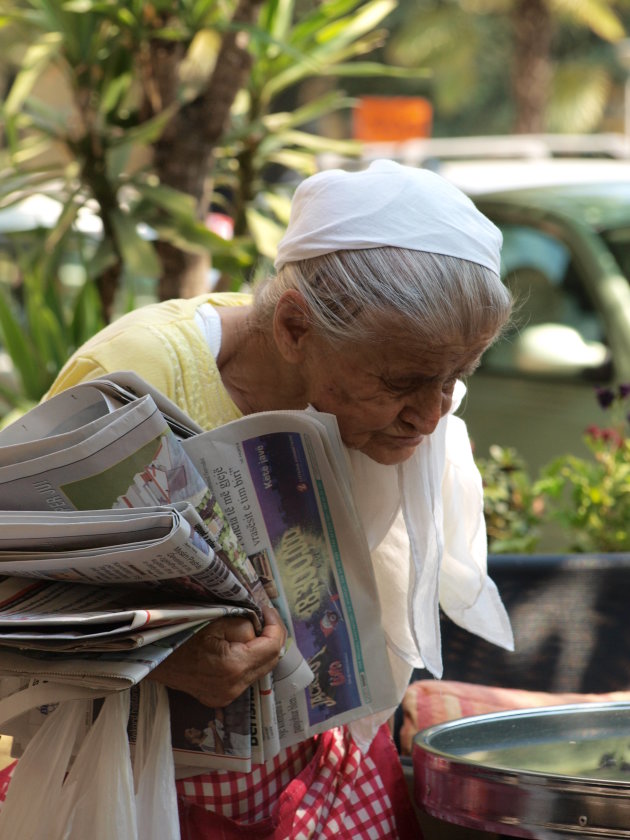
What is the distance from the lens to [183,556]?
132 cm

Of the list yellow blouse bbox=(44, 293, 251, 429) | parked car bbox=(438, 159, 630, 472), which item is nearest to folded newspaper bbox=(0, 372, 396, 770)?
yellow blouse bbox=(44, 293, 251, 429)

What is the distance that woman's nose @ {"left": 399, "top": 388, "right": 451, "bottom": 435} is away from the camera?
5.48 ft

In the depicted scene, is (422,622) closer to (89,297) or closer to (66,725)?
(66,725)

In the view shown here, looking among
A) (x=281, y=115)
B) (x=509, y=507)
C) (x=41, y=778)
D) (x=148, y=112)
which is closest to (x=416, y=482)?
(x=41, y=778)

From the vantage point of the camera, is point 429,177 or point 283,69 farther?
point 283,69

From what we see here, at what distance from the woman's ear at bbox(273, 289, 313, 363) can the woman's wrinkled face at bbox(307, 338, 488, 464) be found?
29mm

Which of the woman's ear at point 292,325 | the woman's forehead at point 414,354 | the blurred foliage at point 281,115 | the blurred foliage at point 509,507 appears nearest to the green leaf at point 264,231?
the blurred foliage at point 281,115

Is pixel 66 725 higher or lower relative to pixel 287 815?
higher

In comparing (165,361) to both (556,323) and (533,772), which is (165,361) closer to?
(533,772)

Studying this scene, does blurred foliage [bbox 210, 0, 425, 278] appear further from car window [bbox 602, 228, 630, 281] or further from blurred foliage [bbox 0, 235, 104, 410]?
car window [bbox 602, 228, 630, 281]

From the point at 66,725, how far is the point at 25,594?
209 millimetres

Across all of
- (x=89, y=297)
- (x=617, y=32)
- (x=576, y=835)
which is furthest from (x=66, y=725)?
(x=617, y=32)

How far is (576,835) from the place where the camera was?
4.74ft

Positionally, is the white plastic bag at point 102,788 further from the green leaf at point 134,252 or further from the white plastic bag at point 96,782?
the green leaf at point 134,252
